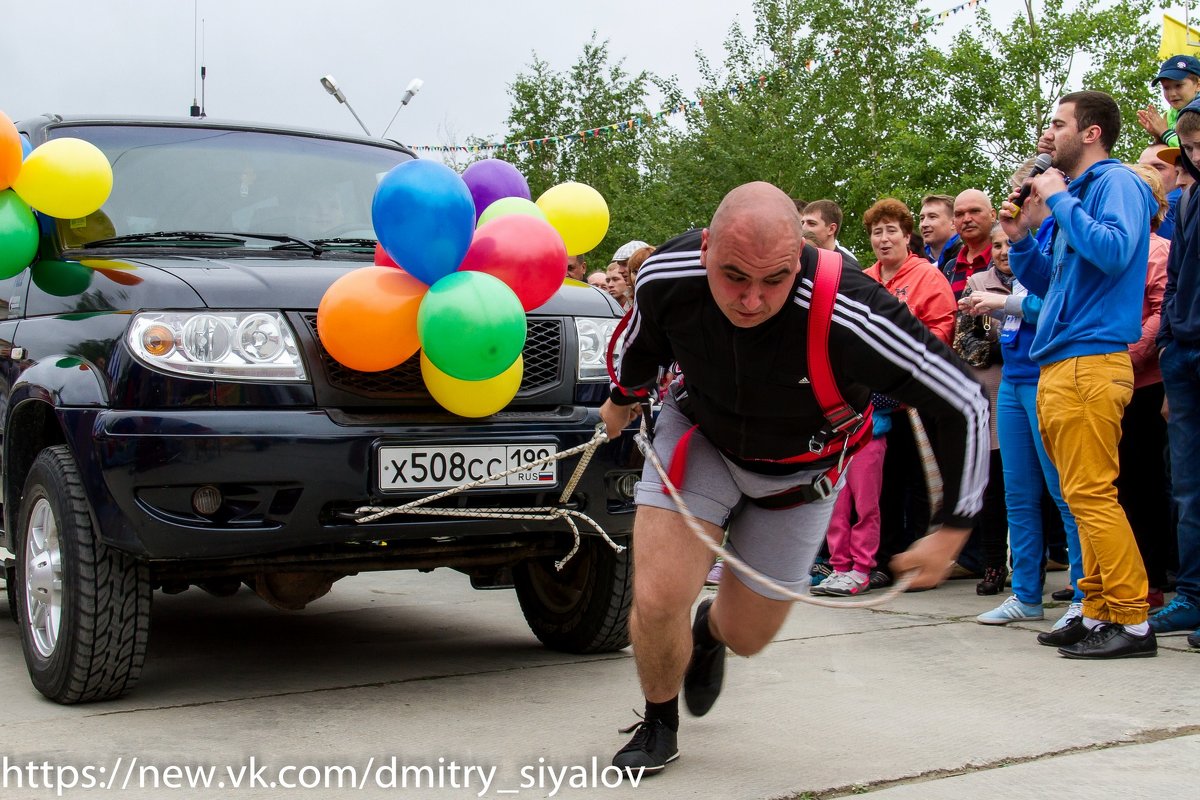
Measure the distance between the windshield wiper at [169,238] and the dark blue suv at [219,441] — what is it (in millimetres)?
11

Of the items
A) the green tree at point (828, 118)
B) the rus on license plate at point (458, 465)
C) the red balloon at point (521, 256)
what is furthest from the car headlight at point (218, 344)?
the green tree at point (828, 118)

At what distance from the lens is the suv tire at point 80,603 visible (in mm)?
3887

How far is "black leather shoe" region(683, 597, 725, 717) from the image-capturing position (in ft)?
12.5

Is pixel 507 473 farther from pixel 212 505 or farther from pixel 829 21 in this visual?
pixel 829 21

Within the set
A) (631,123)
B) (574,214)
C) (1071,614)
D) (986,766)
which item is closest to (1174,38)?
(1071,614)

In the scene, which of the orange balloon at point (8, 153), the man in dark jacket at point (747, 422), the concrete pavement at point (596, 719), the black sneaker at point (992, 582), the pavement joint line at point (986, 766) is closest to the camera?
the man in dark jacket at point (747, 422)

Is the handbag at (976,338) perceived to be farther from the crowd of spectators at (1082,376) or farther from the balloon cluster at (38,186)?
the balloon cluster at (38,186)

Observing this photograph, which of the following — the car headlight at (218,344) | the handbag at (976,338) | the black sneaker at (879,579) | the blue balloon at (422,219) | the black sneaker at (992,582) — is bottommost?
the black sneaker at (879,579)

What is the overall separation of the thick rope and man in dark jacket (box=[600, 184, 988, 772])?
1.63 feet

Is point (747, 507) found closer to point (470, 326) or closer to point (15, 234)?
point (470, 326)

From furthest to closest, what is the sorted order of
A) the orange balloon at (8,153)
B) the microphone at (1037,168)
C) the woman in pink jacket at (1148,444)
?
the woman in pink jacket at (1148,444) < the microphone at (1037,168) < the orange balloon at (8,153)

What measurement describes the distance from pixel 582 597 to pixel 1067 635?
1.95 m

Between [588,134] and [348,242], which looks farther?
[588,134]

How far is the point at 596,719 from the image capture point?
3979mm
